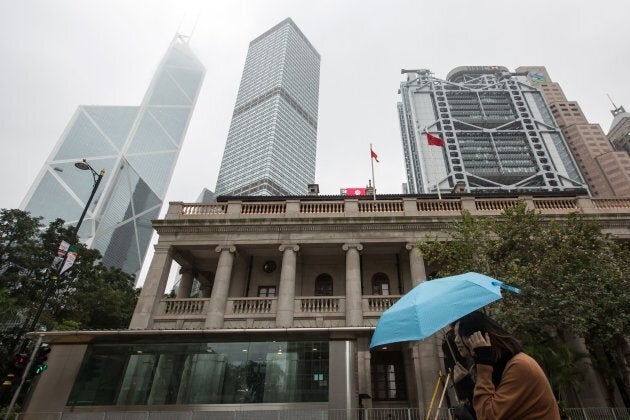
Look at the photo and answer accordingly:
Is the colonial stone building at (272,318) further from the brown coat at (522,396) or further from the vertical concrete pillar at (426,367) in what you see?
the brown coat at (522,396)

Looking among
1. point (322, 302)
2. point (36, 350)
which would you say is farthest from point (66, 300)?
point (322, 302)

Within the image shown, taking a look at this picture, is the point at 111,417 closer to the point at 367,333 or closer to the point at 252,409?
the point at 252,409

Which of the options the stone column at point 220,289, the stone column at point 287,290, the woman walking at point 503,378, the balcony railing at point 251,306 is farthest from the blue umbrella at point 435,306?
the stone column at point 220,289

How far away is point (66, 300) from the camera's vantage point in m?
31.7

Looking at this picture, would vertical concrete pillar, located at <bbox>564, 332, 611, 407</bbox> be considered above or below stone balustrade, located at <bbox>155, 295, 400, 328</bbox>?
below

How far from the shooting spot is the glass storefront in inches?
523

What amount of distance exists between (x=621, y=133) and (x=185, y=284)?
7148 inches

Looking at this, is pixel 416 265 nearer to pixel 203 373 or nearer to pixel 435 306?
pixel 203 373

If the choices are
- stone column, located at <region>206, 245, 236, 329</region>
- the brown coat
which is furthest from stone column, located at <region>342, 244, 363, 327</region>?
the brown coat

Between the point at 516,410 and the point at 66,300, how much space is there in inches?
1524

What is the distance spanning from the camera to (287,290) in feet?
60.5

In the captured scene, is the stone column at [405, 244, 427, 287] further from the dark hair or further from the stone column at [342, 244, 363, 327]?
the dark hair

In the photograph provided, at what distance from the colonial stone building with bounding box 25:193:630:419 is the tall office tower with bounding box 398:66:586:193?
104m

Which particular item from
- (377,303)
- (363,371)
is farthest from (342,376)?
(377,303)
